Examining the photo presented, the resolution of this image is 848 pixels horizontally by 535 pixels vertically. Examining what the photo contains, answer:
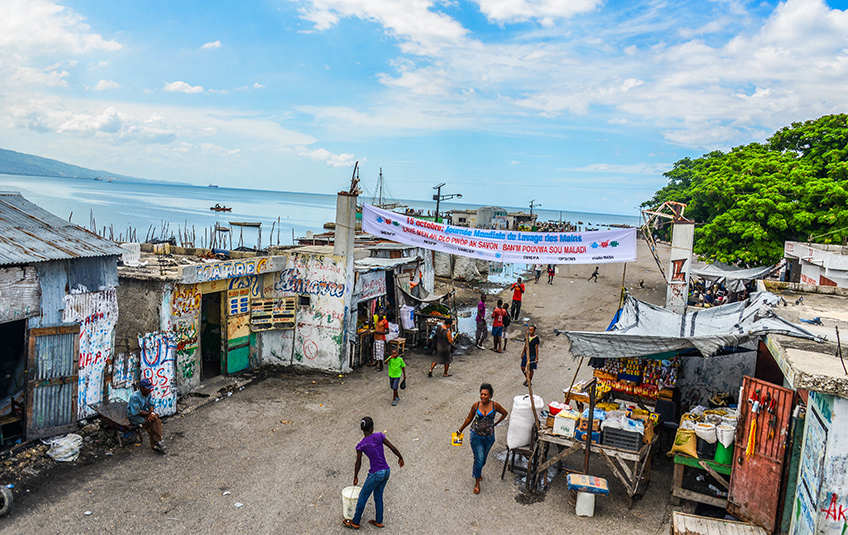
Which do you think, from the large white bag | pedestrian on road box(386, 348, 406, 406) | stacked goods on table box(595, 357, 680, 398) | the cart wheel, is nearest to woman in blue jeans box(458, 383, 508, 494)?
the large white bag

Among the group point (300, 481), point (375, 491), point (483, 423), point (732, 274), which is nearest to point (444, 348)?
point (483, 423)

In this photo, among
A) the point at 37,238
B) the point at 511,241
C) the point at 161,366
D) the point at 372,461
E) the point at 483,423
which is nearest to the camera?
the point at 372,461

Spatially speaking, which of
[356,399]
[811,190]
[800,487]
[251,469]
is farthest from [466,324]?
[811,190]

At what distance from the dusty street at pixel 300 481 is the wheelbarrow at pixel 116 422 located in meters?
0.32

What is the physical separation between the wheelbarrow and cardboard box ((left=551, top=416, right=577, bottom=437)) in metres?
6.82

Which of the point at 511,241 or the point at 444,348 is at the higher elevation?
the point at 511,241

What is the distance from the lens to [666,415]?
8789 mm

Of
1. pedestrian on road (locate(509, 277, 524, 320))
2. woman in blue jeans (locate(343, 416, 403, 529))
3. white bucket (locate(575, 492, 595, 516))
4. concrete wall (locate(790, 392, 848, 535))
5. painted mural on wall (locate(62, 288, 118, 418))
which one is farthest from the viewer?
pedestrian on road (locate(509, 277, 524, 320))

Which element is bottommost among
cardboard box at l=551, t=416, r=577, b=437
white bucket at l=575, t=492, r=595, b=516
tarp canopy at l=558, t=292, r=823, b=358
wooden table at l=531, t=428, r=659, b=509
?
white bucket at l=575, t=492, r=595, b=516

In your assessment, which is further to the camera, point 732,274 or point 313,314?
point 732,274

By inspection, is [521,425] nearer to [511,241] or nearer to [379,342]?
[511,241]

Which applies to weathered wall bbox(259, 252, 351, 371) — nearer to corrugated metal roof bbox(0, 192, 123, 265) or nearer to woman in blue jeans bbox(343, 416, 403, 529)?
corrugated metal roof bbox(0, 192, 123, 265)

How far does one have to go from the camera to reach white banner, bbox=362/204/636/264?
428 inches

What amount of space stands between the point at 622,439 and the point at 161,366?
817 cm
